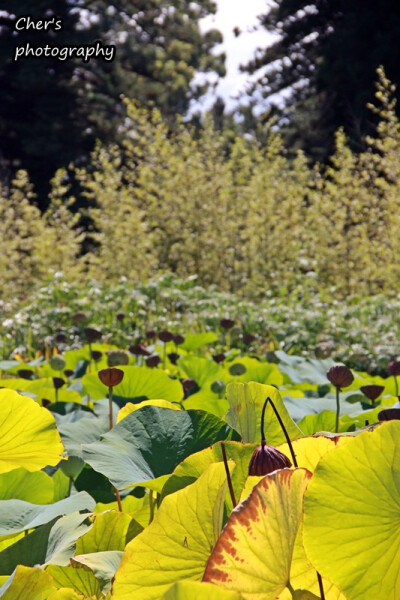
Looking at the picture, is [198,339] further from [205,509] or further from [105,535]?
[205,509]

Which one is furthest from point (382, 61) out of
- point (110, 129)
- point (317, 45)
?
point (110, 129)

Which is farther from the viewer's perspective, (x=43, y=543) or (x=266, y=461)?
(x=43, y=543)

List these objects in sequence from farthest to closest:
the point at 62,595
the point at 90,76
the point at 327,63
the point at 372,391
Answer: the point at 90,76 → the point at 327,63 → the point at 372,391 → the point at 62,595

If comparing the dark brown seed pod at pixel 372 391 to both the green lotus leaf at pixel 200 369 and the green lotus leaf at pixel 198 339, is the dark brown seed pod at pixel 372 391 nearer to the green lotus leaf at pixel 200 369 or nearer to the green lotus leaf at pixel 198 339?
the green lotus leaf at pixel 200 369

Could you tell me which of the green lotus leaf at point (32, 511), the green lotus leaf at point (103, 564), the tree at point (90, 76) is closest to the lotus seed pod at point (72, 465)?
the green lotus leaf at point (32, 511)

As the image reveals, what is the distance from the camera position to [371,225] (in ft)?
28.2

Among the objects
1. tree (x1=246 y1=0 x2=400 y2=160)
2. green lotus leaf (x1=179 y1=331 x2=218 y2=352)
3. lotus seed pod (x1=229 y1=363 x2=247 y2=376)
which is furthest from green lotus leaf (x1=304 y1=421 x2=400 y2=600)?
tree (x1=246 y1=0 x2=400 y2=160)

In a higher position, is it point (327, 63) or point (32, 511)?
point (327, 63)

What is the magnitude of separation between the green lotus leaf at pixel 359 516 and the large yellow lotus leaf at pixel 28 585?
0.15m

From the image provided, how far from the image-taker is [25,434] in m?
0.47

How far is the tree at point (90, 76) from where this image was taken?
58.2 feet

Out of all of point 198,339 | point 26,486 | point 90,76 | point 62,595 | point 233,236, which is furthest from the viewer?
point 90,76

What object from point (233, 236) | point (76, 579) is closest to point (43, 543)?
point (76, 579)

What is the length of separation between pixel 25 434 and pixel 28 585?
0.12m
